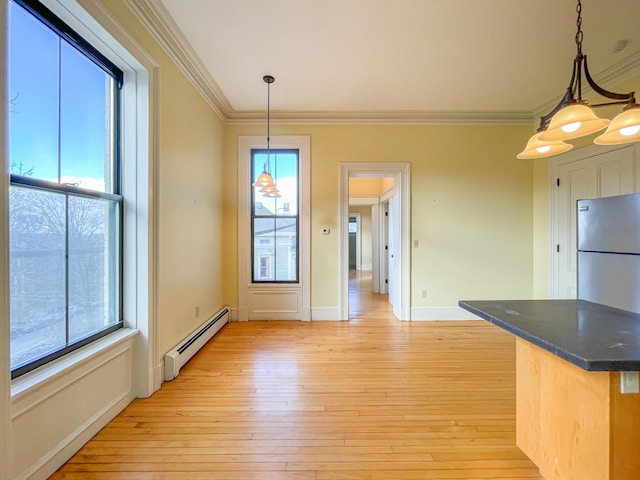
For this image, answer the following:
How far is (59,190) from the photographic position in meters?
1.61

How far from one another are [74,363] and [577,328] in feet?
8.60

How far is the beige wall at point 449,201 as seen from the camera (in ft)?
13.6

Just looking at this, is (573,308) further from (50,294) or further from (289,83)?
(289,83)

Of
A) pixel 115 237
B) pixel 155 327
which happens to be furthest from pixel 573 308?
pixel 115 237

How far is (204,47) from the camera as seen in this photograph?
2699mm

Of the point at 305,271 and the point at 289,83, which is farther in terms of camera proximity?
the point at 305,271

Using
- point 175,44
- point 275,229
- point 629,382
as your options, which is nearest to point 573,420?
point 629,382

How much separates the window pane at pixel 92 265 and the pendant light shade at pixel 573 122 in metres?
2.74

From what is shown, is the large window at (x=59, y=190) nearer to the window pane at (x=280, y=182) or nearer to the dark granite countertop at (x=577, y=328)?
the window pane at (x=280, y=182)

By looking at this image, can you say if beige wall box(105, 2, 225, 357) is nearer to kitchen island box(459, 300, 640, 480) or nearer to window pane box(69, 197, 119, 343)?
window pane box(69, 197, 119, 343)

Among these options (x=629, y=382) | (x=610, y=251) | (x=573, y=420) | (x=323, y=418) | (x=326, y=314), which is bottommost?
(x=323, y=418)

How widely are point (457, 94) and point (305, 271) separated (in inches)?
122

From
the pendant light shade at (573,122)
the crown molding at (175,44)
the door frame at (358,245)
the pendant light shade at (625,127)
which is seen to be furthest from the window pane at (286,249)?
the door frame at (358,245)

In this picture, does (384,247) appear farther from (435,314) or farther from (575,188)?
(575,188)
